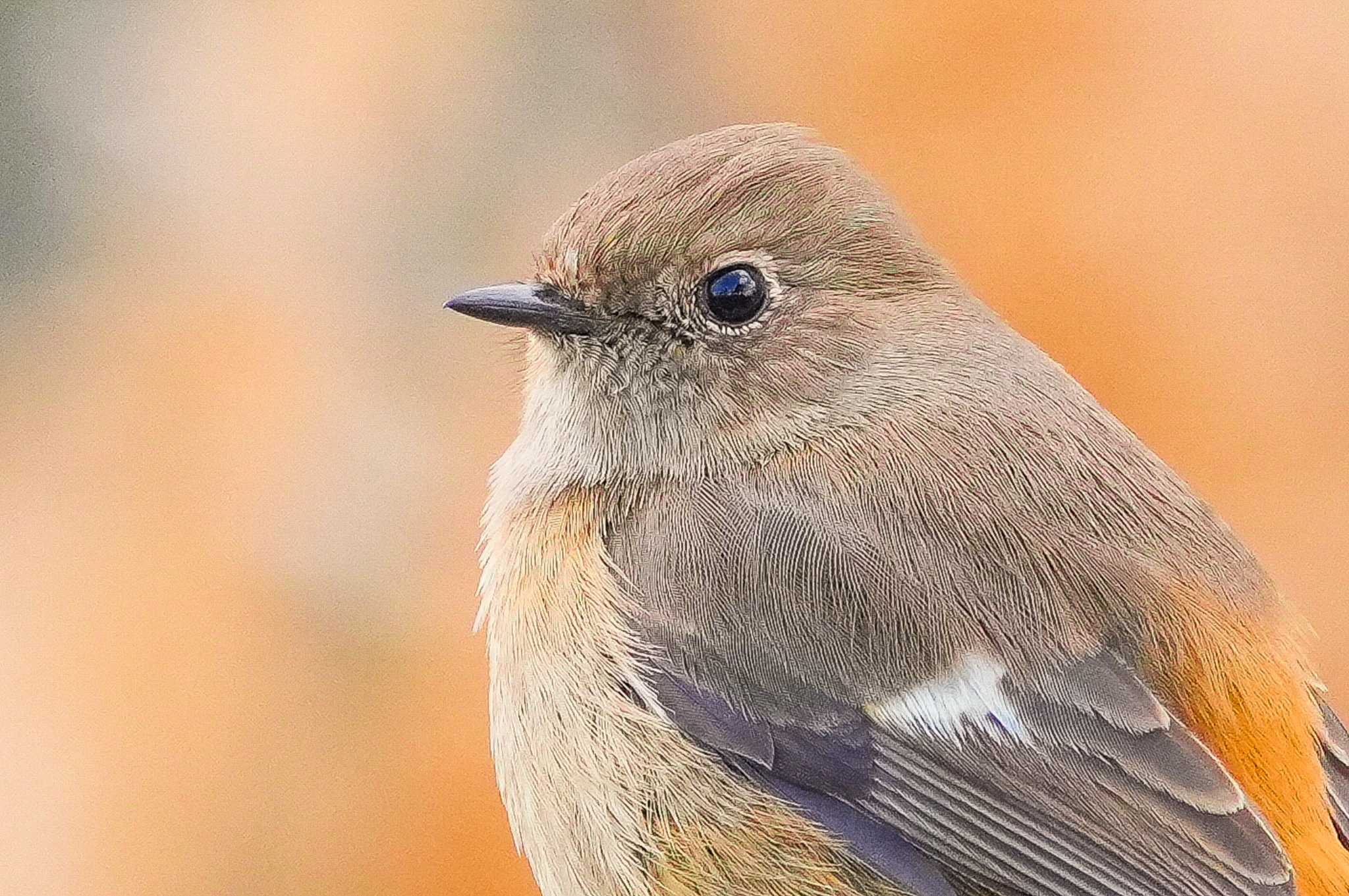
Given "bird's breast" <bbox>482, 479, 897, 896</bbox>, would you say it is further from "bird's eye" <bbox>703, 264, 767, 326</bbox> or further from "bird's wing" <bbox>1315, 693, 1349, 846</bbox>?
"bird's wing" <bbox>1315, 693, 1349, 846</bbox>

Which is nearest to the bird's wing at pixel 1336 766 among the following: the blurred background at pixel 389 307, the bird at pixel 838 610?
the bird at pixel 838 610

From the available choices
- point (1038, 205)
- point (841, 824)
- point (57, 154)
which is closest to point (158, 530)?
point (57, 154)

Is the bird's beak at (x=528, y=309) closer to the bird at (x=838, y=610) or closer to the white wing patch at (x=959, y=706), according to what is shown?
the bird at (x=838, y=610)

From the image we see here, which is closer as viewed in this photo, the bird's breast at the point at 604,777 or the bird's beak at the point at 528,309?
the bird's breast at the point at 604,777

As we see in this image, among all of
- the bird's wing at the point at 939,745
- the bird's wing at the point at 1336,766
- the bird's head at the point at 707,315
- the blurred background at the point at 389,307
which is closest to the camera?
the bird's wing at the point at 939,745

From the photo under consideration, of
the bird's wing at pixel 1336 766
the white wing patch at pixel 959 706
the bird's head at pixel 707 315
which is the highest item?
the bird's head at pixel 707 315

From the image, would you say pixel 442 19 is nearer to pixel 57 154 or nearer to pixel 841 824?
pixel 57 154

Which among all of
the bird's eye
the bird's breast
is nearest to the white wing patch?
the bird's breast

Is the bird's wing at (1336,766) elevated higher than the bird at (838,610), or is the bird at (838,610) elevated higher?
→ the bird at (838,610)
